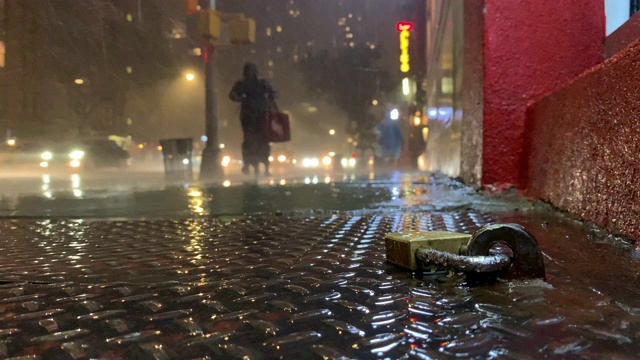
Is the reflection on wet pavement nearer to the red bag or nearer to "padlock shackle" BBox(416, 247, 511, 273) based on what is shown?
"padlock shackle" BBox(416, 247, 511, 273)

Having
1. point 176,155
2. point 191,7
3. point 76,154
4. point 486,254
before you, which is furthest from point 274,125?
point 76,154

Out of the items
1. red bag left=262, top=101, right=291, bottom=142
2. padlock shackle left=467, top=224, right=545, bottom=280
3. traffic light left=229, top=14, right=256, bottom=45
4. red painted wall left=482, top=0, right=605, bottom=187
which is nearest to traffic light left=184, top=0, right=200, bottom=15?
traffic light left=229, top=14, right=256, bottom=45

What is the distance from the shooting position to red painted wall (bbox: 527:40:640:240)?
219cm

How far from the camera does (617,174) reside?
2340 mm

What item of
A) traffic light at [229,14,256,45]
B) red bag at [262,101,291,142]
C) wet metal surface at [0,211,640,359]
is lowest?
wet metal surface at [0,211,640,359]

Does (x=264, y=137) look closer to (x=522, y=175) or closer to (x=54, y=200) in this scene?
(x=54, y=200)

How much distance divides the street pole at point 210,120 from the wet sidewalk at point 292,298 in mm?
8239

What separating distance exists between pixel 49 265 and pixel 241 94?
30.3ft

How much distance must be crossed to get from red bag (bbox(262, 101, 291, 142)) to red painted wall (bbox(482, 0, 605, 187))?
23.8ft

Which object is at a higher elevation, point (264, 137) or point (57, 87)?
point (57, 87)

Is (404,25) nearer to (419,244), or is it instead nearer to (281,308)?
(419,244)

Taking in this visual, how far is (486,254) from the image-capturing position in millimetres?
1691

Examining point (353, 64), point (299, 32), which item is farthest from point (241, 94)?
point (353, 64)

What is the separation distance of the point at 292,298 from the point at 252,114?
9.72 m
